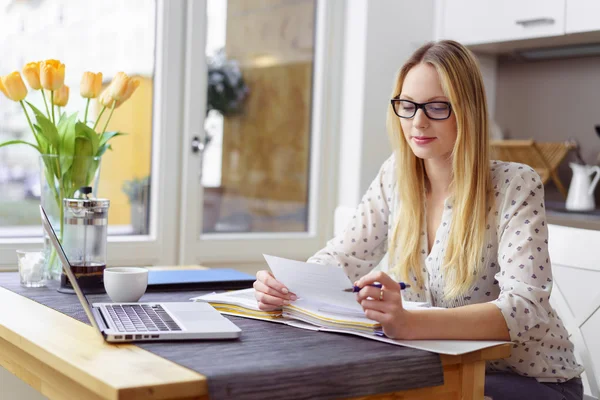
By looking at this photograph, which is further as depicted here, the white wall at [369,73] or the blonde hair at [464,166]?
the white wall at [369,73]

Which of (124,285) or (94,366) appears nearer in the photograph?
(94,366)

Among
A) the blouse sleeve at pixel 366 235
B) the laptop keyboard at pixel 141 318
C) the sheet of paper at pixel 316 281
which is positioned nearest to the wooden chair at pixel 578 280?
the blouse sleeve at pixel 366 235

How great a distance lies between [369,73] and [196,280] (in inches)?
68.7

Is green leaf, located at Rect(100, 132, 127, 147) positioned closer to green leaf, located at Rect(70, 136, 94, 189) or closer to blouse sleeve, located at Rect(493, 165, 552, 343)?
green leaf, located at Rect(70, 136, 94, 189)

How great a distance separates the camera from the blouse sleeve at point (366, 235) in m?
1.94

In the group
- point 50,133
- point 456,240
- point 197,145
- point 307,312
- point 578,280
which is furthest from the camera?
point 197,145

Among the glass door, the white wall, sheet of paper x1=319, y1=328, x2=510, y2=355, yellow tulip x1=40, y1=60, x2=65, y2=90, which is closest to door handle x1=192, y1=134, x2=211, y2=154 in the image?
the glass door

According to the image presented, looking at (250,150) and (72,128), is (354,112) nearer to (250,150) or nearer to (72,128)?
(250,150)

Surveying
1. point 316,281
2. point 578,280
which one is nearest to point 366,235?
point 316,281

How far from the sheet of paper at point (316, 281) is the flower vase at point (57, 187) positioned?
0.65 meters

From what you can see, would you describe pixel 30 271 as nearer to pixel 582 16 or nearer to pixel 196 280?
pixel 196 280

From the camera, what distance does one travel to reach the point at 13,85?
1.87 metres

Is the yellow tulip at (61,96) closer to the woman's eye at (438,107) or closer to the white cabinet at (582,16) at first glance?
the woman's eye at (438,107)

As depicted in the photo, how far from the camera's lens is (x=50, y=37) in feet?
9.41
